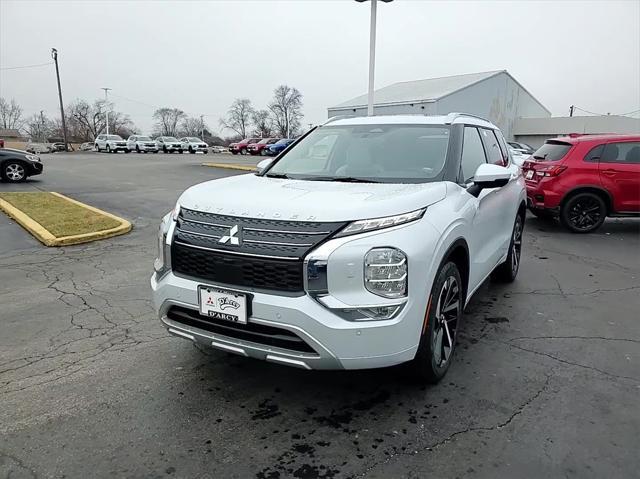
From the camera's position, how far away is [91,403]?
3000 millimetres

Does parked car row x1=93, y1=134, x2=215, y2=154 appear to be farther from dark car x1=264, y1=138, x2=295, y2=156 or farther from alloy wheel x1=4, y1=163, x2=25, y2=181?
alloy wheel x1=4, y1=163, x2=25, y2=181

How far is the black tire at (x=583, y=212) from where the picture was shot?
8.68 meters

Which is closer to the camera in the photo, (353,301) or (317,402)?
(353,301)

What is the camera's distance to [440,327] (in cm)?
320

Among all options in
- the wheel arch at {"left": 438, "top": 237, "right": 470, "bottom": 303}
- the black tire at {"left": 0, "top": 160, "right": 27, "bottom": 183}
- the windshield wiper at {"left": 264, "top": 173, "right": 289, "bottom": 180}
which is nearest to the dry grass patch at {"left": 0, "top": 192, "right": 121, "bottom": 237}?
the black tire at {"left": 0, "top": 160, "right": 27, "bottom": 183}

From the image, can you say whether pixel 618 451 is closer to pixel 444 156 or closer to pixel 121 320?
pixel 444 156

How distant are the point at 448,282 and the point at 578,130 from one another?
5159 cm

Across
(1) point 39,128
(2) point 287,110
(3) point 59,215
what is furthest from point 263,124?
(3) point 59,215

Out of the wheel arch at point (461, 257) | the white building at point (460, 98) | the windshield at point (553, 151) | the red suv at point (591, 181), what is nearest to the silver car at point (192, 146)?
the white building at point (460, 98)

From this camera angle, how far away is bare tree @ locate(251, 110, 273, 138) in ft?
300

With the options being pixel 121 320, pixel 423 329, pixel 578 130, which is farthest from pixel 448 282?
pixel 578 130

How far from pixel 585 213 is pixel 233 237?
8150 millimetres

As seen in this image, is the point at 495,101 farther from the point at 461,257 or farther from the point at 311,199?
the point at 311,199

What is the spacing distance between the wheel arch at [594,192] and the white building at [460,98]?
2842 centimetres
